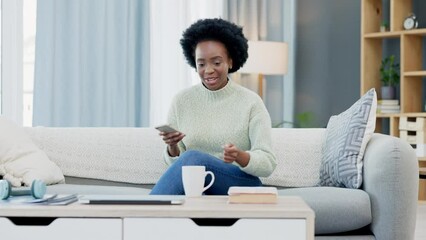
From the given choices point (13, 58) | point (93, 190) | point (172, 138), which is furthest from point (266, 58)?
point (172, 138)

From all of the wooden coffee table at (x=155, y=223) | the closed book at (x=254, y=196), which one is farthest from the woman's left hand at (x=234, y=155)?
the wooden coffee table at (x=155, y=223)

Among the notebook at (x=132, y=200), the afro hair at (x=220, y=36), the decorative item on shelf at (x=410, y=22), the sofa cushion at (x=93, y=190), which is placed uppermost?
the decorative item on shelf at (x=410, y=22)

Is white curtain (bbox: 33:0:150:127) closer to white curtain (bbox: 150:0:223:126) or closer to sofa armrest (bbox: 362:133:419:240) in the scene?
white curtain (bbox: 150:0:223:126)

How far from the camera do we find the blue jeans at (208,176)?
2771 millimetres

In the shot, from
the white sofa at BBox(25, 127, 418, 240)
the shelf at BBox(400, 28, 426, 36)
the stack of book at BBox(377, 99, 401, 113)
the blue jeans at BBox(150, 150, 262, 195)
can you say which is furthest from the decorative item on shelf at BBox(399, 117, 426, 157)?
the blue jeans at BBox(150, 150, 262, 195)

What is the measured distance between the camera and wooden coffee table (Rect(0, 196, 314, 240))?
7.08ft

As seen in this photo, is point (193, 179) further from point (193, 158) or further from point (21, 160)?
point (21, 160)

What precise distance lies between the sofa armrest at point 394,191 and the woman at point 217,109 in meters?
0.39

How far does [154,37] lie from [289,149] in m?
2.34

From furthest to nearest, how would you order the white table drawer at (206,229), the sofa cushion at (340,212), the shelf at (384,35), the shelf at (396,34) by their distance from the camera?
the shelf at (384,35), the shelf at (396,34), the sofa cushion at (340,212), the white table drawer at (206,229)

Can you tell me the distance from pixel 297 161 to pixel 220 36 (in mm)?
668

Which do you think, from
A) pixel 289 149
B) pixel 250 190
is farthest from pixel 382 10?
pixel 250 190

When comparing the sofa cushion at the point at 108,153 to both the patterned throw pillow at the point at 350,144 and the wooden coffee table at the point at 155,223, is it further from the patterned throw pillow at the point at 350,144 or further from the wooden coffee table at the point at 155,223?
the wooden coffee table at the point at 155,223

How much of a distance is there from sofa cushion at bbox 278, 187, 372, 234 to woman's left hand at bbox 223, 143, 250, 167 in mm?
297
